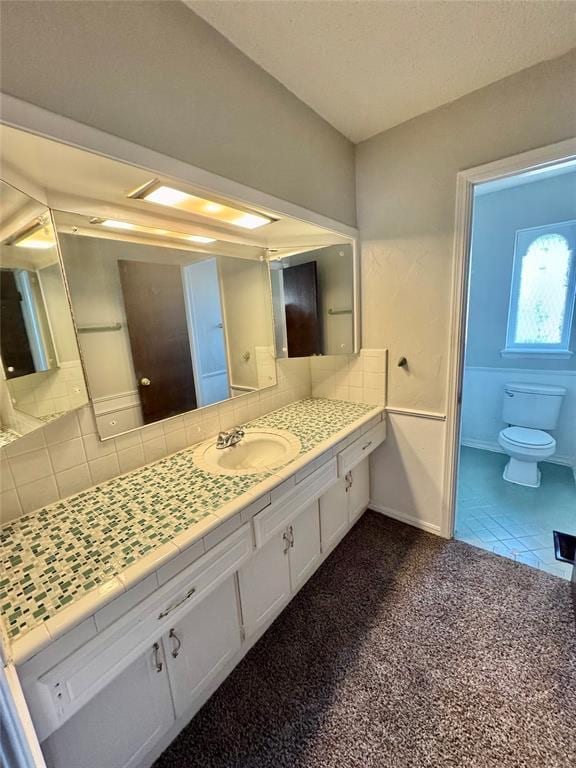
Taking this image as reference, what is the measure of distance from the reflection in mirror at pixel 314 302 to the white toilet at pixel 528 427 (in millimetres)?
1694

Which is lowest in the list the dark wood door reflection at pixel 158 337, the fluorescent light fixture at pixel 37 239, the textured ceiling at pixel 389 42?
the dark wood door reflection at pixel 158 337

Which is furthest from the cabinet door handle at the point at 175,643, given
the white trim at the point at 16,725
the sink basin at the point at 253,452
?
the sink basin at the point at 253,452

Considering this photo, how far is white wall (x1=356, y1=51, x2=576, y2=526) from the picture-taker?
4.28 feet

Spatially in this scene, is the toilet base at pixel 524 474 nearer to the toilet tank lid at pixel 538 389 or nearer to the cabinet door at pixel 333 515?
the toilet tank lid at pixel 538 389

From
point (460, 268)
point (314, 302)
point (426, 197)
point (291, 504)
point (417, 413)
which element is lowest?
point (291, 504)

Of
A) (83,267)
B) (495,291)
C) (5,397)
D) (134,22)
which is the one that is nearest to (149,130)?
(134,22)

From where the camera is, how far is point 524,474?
250 centimetres

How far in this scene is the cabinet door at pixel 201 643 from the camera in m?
1.03

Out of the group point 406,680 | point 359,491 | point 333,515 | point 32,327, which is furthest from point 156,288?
point 406,680

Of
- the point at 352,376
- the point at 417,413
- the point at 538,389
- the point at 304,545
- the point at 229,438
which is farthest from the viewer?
the point at 538,389

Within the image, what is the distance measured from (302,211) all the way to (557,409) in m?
2.73

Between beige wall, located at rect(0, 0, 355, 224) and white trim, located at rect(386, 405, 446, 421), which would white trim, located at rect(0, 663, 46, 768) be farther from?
white trim, located at rect(386, 405, 446, 421)

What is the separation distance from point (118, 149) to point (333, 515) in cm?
188

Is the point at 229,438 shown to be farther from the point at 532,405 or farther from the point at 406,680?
the point at 532,405
